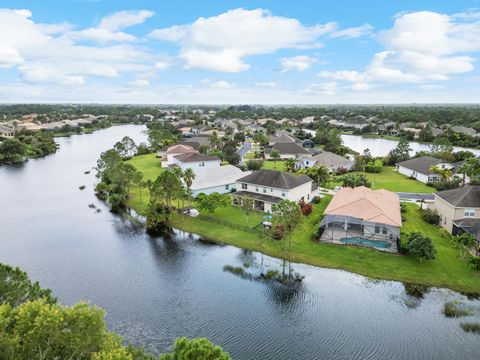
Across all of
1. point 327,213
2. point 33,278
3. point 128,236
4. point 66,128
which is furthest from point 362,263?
point 66,128

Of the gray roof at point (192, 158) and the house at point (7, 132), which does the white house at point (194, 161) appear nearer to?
the gray roof at point (192, 158)

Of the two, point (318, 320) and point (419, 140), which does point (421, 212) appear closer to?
point (318, 320)

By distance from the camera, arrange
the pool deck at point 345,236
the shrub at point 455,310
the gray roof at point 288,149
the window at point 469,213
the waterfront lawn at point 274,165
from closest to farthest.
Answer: the shrub at point 455,310 < the pool deck at point 345,236 < the window at point 469,213 < the waterfront lawn at point 274,165 < the gray roof at point 288,149

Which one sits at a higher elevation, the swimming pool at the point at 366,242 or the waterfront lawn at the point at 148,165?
the waterfront lawn at the point at 148,165

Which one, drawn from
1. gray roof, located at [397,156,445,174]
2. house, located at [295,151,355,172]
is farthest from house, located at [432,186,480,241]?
house, located at [295,151,355,172]

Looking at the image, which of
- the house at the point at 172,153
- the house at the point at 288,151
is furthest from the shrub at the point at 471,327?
the house at the point at 288,151

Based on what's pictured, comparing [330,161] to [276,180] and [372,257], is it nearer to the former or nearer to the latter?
[276,180]
